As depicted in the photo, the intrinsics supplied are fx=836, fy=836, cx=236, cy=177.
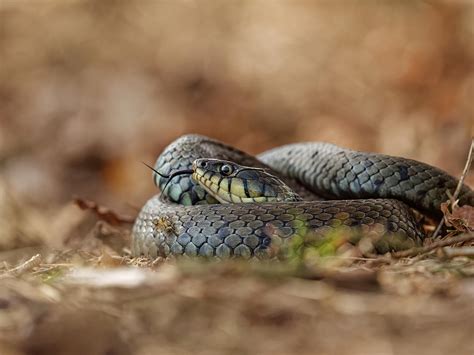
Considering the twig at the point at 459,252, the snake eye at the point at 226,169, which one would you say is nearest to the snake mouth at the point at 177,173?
the snake eye at the point at 226,169

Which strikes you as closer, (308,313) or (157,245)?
(308,313)

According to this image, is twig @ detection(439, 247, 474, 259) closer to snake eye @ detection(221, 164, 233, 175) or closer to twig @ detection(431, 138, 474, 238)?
twig @ detection(431, 138, 474, 238)

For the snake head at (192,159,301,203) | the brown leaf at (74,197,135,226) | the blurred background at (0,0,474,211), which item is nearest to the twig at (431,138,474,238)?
the snake head at (192,159,301,203)

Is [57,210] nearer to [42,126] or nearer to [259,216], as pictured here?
[42,126]

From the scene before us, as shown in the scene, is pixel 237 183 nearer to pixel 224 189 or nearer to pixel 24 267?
pixel 224 189

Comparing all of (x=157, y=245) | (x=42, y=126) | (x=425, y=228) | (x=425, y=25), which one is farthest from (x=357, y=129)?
(x=157, y=245)

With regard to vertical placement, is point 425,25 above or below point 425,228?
above

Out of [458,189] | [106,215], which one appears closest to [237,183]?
[458,189]
